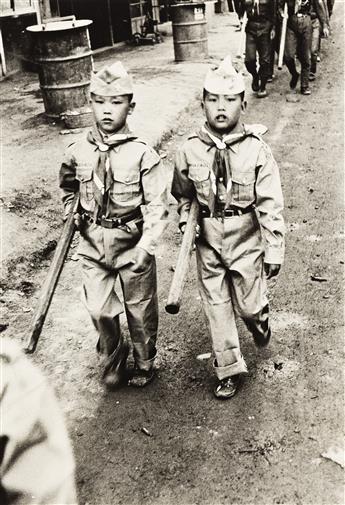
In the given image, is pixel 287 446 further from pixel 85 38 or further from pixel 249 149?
pixel 85 38

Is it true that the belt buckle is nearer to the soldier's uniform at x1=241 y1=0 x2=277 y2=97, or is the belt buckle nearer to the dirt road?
the dirt road

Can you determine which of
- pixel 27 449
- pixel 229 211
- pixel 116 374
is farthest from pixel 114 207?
pixel 27 449

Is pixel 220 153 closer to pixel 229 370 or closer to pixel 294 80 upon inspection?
pixel 229 370

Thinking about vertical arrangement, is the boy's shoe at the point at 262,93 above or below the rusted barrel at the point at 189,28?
below

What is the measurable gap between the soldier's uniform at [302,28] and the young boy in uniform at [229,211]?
7210mm

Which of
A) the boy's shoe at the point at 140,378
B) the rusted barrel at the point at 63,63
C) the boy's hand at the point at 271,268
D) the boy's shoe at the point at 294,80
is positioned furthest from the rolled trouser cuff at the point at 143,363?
the boy's shoe at the point at 294,80

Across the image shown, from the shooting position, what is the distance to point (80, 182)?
12.4 ft

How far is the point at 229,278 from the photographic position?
12.7 feet

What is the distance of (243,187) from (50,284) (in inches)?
45.5

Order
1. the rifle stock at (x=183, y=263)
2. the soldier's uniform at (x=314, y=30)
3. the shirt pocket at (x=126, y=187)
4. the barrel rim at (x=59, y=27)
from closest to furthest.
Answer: the rifle stock at (x=183, y=263) → the shirt pocket at (x=126, y=187) → the barrel rim at (x=59, y=27) → the soldier's uniform at (x=314, y=30)

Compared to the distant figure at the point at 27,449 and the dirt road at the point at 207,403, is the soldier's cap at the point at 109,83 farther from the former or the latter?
the dirt road at the point at 207,403

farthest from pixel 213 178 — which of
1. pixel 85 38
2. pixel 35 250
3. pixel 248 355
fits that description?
pixel 85 38

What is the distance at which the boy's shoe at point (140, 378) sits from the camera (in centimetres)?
402

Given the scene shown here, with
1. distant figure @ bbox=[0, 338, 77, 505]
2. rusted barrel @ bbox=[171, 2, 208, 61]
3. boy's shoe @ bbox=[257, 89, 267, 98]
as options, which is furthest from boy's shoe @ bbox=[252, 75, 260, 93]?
distant figure @ bbox=[0, 338, 77, 505]
